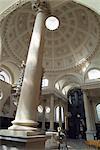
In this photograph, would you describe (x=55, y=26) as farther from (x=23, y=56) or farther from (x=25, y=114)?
(x=25, y=114)

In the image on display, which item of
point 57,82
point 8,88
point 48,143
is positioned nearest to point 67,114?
point 57,82

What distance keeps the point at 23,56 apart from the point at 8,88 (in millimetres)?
4606

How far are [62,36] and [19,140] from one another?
57.5ft

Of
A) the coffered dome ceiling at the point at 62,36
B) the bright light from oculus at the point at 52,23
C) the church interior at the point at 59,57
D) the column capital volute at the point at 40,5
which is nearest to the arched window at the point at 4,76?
the church interior at the point at 59,57

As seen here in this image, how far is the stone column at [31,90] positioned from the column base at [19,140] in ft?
0.80

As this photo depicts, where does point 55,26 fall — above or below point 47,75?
above

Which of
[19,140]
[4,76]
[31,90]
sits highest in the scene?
[4,76]

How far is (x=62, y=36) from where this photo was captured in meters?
19.4

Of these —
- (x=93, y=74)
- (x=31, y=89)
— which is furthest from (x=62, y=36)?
(x=31, y=89)

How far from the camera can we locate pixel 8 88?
17125mm

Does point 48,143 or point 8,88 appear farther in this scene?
point 8,88

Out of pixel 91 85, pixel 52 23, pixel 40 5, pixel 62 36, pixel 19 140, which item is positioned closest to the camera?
pixel 19 140

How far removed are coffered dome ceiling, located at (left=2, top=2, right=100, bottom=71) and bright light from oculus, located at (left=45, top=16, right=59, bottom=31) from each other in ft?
1.73

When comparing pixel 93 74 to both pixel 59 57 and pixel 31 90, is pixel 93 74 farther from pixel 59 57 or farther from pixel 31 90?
pixel 31 90
